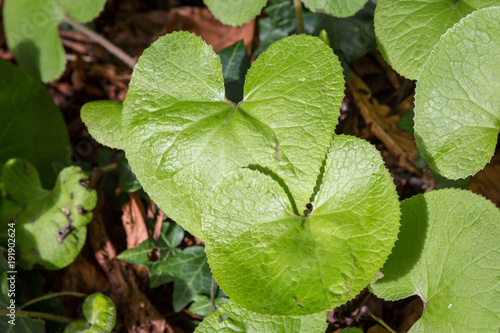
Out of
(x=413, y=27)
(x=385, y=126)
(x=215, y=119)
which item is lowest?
(x=385, y=126)

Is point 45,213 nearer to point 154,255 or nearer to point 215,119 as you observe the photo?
point 154,255

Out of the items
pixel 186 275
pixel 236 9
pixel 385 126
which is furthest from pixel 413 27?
pixel 186 275

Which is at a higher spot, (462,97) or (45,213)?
(462,97)

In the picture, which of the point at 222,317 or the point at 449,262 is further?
the point at 222,317

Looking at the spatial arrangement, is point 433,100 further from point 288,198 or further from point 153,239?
point 153,239

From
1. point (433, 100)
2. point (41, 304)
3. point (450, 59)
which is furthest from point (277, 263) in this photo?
point (41, 304)

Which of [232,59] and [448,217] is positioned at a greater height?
[232,59]

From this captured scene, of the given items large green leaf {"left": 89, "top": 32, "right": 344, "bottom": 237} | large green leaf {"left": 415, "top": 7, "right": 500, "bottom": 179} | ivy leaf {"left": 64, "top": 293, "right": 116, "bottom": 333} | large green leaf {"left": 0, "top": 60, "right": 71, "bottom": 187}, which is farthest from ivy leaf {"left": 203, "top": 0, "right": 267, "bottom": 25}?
ivy leaf {"left": 64, "top": 293, "right": 116, "bottom": 333}
